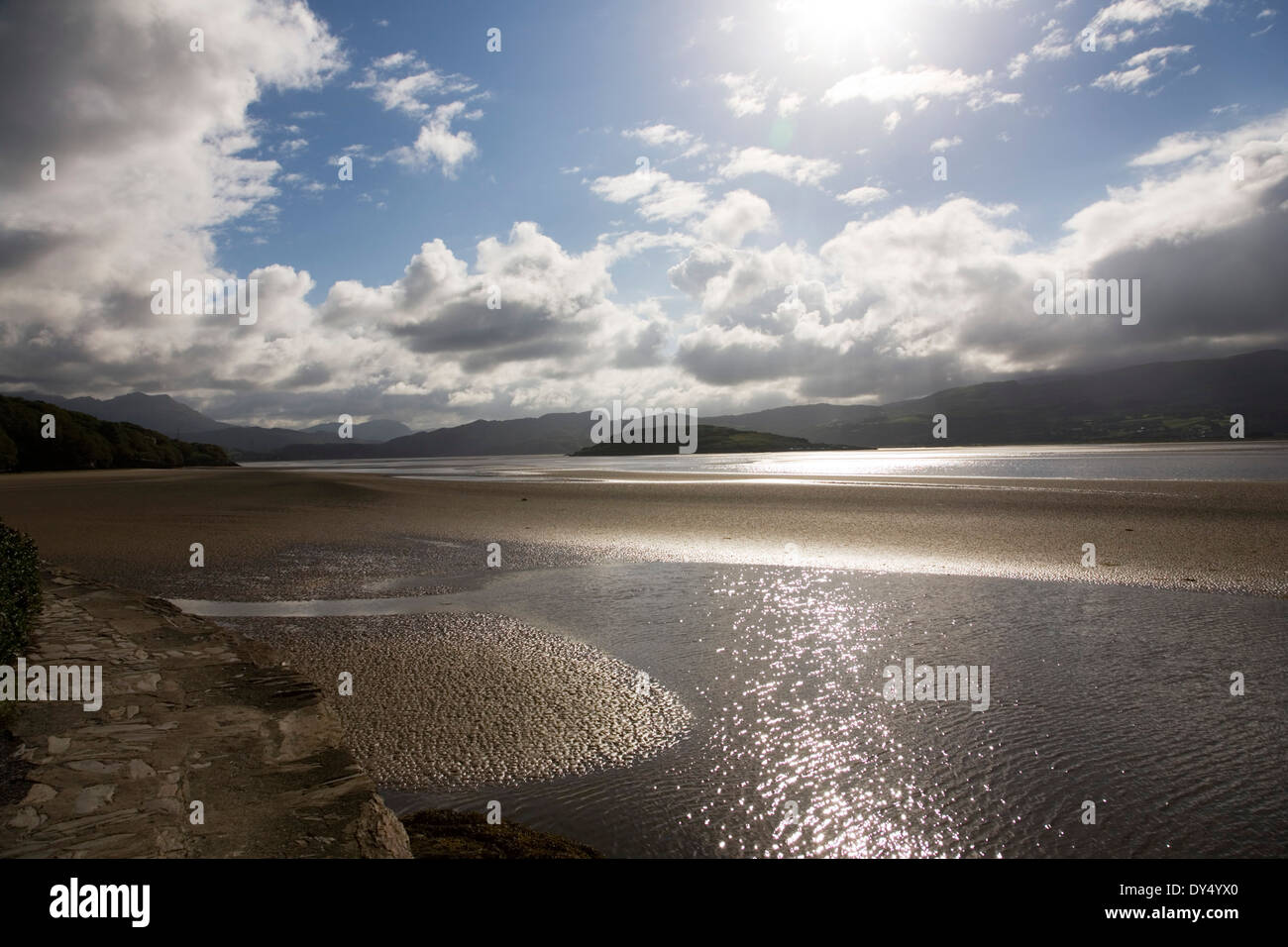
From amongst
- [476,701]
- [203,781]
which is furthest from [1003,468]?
[203,781]

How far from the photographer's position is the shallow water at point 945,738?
5125 millimetres

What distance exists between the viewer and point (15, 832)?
4.23 meters

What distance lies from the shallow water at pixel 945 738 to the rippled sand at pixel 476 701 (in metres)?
0.36

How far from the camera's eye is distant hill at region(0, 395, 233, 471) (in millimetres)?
69750

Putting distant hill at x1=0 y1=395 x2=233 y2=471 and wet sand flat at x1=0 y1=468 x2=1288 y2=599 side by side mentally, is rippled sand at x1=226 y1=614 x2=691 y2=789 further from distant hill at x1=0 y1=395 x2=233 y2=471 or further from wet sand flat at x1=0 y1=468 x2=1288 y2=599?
distant hill at x1=0 y1=395 x2=233 y2=471

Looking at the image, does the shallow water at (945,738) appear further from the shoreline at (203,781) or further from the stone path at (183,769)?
the stone path at (183,769)

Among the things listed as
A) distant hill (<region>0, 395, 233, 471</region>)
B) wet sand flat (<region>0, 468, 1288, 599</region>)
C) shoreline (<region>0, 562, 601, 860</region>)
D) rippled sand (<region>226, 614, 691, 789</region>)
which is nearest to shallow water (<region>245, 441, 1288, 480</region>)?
wet sand flat (<region>0, 468, 1288, 599</region>)

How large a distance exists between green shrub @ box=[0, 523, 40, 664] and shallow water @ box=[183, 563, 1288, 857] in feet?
11.4

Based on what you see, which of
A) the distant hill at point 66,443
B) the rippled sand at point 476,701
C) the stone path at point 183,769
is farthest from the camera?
the distant hill at point 66,443

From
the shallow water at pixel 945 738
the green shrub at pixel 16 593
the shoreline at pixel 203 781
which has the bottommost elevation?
the shallow water at pixel 945 738

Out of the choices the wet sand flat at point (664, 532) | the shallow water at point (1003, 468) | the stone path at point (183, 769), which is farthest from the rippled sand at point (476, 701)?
the shallow water at point (1003, 468)
